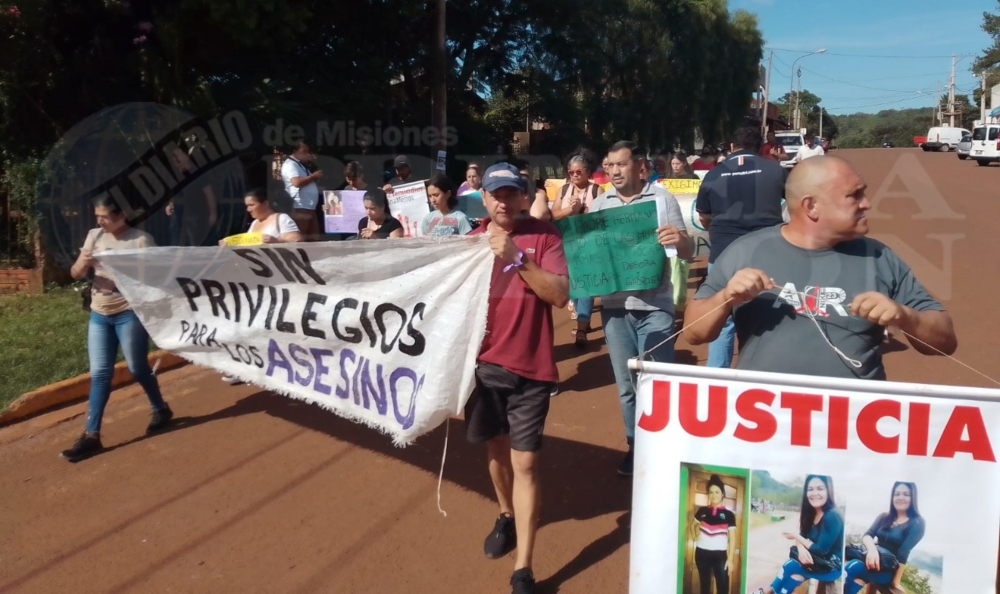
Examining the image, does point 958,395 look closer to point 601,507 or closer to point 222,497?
point 601,507

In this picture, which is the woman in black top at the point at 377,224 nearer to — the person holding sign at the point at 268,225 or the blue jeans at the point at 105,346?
Result: the person holding sign at the point at 268,225

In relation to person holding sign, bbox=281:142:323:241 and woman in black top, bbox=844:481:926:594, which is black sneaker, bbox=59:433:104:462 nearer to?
person holding sign, bbox=281:142:323:241

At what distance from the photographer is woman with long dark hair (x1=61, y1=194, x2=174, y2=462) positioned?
508 cm


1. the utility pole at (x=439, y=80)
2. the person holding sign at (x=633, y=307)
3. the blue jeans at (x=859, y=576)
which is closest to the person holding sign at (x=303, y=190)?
the utility pole at (x=439, y=80)

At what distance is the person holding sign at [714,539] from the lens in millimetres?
2396

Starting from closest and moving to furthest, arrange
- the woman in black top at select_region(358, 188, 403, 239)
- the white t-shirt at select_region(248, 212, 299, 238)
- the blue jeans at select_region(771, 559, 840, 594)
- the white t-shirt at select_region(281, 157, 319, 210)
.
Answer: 1. the blue jeans at select_region(771, 559, 840, 594)
2. the white t-shirt at select_region(248, 212, 299, 238)
3. the woman in black top at select_region(358, 188, 403, 239)
4. the white t-shirt at select_region(281, 157, 319, 210)

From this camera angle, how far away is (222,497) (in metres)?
4.49

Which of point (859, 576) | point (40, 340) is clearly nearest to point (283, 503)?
point (859, 576)

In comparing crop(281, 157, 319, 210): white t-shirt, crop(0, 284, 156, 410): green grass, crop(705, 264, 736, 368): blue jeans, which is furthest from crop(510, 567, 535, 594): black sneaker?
crop(281, 157, 319, 210): white t-shirt

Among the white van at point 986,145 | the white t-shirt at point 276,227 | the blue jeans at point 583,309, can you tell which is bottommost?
the blue jeans at point 583,309

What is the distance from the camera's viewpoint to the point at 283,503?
4.41m

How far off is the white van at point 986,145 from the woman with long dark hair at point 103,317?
37781 millimetres

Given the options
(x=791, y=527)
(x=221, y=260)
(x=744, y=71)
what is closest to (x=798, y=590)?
(x=791, y=527)

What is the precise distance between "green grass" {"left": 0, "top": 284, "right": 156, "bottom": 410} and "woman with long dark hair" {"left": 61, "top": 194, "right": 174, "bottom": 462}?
3.88 ft
